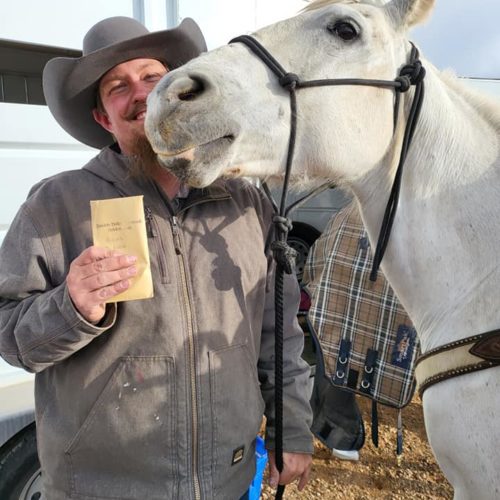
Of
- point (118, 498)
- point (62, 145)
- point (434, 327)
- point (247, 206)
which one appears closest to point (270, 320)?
point (247, 206)

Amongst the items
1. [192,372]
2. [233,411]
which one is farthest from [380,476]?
[192,372]

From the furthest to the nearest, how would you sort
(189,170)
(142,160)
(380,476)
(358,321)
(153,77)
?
1. (380,476)
2. (358,321)
3. (153,77)
4. (142,160)
5. (189,170)

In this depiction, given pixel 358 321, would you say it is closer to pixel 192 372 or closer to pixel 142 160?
pixel 192 372

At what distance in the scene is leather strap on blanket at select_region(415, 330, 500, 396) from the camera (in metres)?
1.14

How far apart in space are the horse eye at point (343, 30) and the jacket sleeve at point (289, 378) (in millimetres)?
797

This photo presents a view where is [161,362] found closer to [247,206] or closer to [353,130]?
[247,206]

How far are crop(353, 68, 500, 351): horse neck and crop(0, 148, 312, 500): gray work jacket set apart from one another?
0.60 meters

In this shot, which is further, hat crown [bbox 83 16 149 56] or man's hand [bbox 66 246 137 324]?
hat crown [bbox 83 16 149 56]

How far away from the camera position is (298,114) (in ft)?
4.19

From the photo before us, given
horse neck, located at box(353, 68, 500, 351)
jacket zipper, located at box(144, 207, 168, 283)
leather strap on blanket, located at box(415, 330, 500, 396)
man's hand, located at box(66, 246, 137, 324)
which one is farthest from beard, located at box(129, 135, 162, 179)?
leather strap on blanket, located at box(415, 330, 500, 396)

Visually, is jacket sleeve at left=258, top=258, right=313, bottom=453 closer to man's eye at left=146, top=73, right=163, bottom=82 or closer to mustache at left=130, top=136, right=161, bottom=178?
mustache at left=130, top=136, right=161, bottom=178

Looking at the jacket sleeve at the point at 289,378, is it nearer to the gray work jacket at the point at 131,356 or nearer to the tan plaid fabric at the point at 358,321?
the gray work jacket at the point at 131,356

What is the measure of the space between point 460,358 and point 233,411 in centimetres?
69

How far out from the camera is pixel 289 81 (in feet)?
4.08
